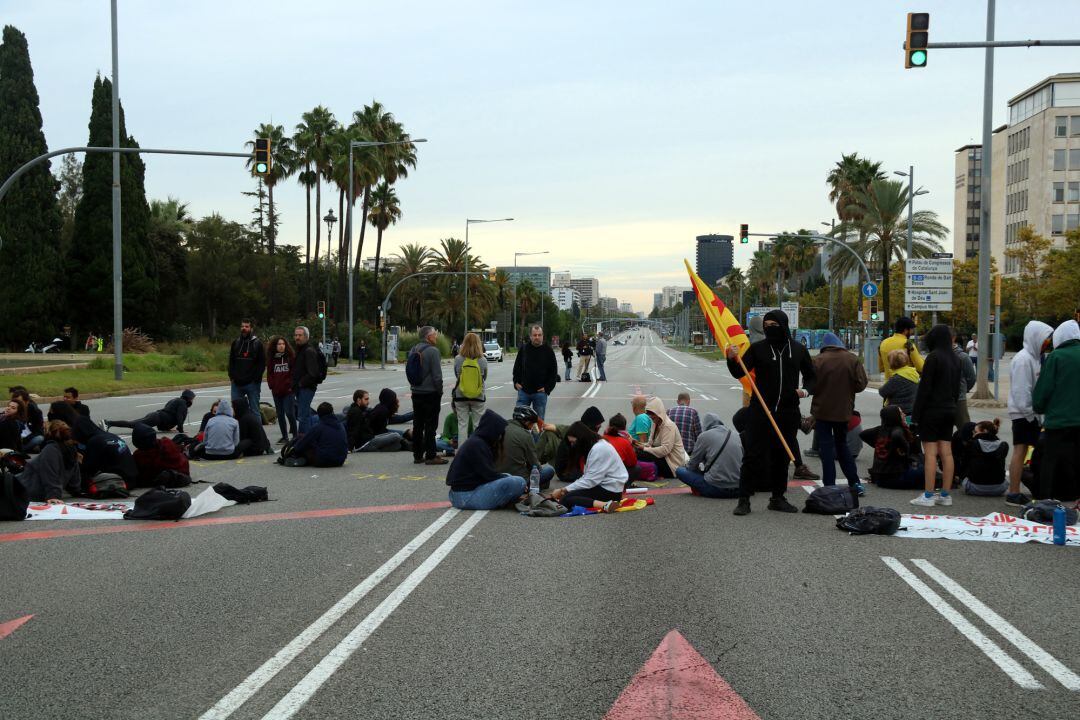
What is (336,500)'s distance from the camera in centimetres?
1044

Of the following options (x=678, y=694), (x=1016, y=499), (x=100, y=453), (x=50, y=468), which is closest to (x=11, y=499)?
(x=50, y=468)

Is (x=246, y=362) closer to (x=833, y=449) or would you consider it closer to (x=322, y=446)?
(x=322, y=446)

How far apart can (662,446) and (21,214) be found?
4439 cm

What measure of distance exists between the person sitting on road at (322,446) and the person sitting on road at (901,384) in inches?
282

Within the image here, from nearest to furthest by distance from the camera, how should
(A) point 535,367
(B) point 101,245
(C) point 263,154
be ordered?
(A) point 535,367 < (C) point 263,154 < (B) point 101,245

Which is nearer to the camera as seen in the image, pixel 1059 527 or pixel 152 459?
pixel 1059 527

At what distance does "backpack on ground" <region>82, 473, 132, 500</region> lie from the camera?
10234mm

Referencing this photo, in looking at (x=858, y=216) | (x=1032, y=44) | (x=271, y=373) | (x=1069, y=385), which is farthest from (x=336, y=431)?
(x=858, y=216)

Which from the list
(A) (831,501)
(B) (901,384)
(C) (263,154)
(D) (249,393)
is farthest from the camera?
(C) (263,154)

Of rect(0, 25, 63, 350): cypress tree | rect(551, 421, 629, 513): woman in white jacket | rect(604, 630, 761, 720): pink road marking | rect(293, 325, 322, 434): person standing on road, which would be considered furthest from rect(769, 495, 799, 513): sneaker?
rect(0, 25, 63, 350): cypress tree

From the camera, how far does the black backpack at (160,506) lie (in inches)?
361

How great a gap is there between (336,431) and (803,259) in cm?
8063

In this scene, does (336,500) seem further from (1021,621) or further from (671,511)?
(1021,621)

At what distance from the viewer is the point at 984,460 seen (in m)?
10.5
